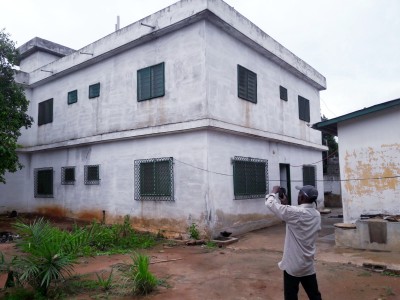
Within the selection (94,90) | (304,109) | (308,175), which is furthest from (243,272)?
(304,109)

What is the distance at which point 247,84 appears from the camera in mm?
10789

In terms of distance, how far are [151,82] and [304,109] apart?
22.8ft

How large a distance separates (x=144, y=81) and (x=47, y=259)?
689 cm

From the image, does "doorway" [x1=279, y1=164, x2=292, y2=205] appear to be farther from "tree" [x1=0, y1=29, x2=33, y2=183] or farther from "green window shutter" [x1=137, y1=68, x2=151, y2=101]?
"tree" [x1=0, y1=29, x2=33, y2=183]

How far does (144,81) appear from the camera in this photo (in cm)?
1051

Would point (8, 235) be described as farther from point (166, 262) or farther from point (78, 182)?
point (166, 262)

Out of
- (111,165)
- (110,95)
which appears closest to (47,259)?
(111,165)

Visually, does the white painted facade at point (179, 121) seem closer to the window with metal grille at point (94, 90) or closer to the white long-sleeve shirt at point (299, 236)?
the window with metal grille at point (94, 90)

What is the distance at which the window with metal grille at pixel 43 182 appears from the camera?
13.9 metres

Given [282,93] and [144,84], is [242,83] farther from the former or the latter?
[144,84]

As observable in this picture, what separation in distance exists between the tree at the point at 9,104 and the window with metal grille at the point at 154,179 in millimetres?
3669

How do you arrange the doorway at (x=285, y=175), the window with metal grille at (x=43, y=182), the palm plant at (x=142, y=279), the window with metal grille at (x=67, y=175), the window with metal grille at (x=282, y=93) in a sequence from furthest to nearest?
the window with metal grille at (x=43, y=182), the window with metal grille at (x=67, y=175), the doorway at (x=285, y=175), the window with metal grille at (x=282, y=93), the palm plant at (x=142, y=279)

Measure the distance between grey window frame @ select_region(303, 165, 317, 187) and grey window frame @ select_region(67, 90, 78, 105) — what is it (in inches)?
367

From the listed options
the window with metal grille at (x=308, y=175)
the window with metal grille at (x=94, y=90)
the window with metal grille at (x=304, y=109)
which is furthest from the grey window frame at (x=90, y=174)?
the window with metal grille at (x=304, y=109)
